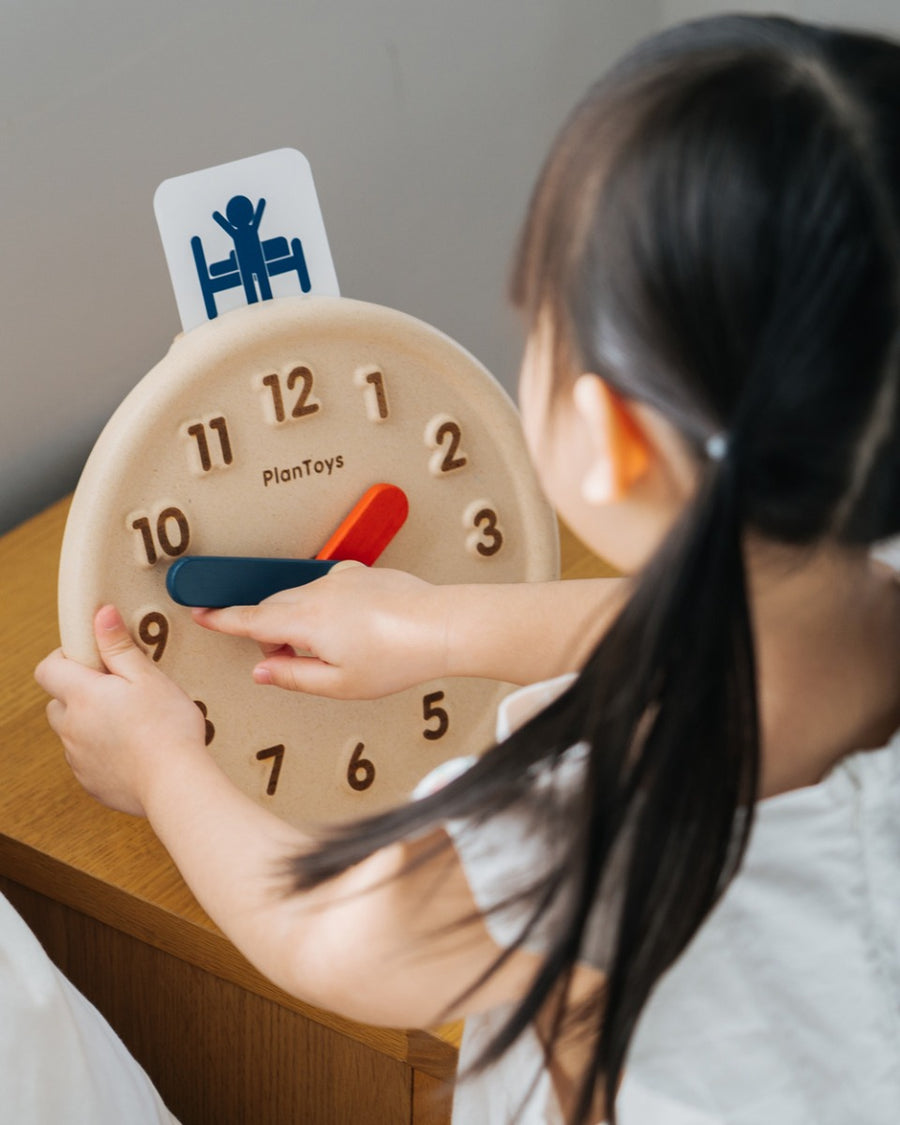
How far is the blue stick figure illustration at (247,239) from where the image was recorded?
24.6 inches

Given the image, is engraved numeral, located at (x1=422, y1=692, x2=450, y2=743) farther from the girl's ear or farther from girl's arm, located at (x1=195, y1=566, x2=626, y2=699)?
the girl's ear

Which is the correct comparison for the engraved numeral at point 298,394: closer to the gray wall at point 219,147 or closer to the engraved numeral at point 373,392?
the engraved numeral at point 373,392

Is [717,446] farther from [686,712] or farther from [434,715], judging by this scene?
[434,715]

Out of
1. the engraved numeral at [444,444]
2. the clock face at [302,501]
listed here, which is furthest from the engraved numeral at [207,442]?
the engraved numeral at [444,444]

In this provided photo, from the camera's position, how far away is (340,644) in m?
0.64

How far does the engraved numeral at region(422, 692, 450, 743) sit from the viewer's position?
72cm

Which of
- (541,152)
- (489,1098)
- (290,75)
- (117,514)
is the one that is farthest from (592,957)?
(541,152)

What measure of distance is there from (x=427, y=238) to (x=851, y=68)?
2.85 feet

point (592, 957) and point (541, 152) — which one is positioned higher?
point (541, 152)

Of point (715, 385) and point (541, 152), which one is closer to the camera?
point (715, 385)

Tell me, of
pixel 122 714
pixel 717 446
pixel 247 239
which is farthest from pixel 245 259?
pixel 717 446

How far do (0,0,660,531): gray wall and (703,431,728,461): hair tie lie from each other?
64 centimetres

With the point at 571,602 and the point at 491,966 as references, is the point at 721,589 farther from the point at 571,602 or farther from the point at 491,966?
the point at 571,602

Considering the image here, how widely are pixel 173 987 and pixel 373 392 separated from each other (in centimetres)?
33
